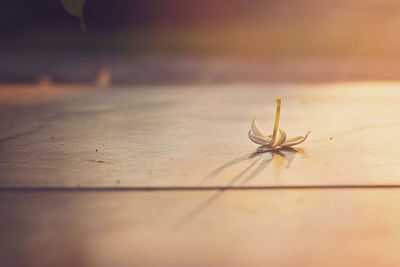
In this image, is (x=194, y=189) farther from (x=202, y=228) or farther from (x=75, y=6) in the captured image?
(x=75, y=6)

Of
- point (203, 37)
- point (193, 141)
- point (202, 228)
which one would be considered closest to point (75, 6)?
point (202, 228)

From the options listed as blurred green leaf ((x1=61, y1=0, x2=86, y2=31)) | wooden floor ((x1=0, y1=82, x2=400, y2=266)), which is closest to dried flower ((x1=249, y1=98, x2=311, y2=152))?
wooden floor ((x1=0, y1=82, x2=400, y2=266))

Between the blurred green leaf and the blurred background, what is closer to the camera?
the blurred green leaf

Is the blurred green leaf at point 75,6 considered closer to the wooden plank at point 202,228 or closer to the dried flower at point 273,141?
the wooden plank at point 202,228

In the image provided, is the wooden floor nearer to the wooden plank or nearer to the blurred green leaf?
the wooden plank

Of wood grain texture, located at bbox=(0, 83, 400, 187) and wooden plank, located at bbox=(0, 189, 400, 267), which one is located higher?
wood grain texture, located at bbox=(0, 83, 400, 187)

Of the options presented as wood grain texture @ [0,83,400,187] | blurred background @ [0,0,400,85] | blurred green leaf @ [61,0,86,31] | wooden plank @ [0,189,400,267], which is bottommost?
wooden plank @ [0,189,400,267]
